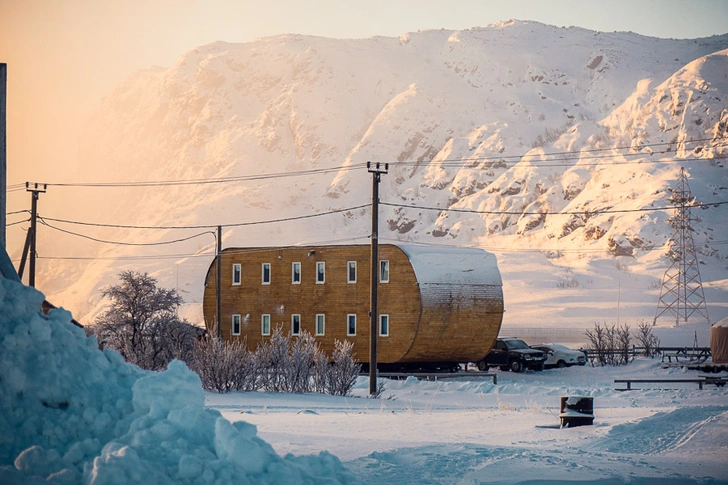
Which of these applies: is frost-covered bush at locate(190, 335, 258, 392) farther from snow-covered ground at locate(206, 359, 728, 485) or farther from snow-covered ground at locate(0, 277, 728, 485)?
snow-covered ground at locate(0, 277, 728, 485)

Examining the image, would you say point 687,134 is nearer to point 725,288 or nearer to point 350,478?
point 725,288

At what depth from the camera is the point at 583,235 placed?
488ft

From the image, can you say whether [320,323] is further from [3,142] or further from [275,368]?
[3,142]

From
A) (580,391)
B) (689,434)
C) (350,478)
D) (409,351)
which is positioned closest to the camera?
(350,478)

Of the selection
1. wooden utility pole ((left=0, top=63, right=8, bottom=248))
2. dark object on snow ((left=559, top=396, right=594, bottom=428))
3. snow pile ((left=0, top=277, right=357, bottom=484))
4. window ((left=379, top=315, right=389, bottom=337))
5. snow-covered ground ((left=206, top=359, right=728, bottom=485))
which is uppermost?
wooden utility pole ((left=0, top=63, right=8, bottom=248))

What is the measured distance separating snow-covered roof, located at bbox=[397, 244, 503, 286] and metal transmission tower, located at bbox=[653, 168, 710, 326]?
47428 mm

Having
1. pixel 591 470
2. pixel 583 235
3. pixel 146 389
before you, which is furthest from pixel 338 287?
pixel 583 235

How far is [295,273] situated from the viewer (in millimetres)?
46938

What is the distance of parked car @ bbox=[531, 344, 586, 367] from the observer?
49562mm

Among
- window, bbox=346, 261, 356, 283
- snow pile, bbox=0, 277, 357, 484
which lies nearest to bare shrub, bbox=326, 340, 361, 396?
window, bbox=346, 261, 356, 283

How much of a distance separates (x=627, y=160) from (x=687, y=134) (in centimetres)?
1471

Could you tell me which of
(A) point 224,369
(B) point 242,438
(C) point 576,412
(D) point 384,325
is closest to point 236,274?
(D) point 384,325

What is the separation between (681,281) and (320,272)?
8701 centimetres

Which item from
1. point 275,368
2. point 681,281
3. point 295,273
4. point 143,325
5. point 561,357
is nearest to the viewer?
point 275,368
